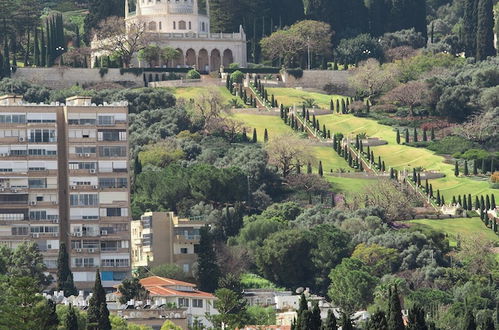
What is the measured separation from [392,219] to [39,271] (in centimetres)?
3187

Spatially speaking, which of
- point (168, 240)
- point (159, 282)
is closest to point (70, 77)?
point (168, 240)

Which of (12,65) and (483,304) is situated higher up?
(12,65)

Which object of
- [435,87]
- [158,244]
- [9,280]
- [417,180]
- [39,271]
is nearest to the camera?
[9,280]

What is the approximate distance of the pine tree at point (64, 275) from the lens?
13912 cm

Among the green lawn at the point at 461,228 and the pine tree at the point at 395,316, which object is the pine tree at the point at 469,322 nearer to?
the pine tree at the point at 395,316

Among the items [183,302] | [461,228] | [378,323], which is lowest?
[183,302]

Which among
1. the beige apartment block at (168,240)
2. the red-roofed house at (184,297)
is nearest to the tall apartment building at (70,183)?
the beige apartment block at (168,240)

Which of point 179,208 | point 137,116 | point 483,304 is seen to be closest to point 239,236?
point 179,208

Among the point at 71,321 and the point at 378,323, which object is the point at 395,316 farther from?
the point at 71,321

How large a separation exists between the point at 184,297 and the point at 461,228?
3317 cm

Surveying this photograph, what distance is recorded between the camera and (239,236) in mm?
156750

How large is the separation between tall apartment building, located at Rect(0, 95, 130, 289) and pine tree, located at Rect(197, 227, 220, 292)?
4058 mm

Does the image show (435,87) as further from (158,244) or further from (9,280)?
(9,280)

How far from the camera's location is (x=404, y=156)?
18338 centimetres
